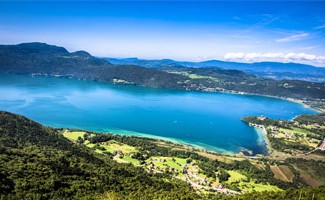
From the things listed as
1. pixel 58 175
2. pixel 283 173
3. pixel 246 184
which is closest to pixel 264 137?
pixel 283 173

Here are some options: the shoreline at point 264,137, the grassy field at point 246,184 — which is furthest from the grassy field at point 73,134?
the shoreline at point 264,137

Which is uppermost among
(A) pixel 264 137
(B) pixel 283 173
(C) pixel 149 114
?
(C) pixel 149 114

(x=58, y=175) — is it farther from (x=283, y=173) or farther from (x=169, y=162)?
(x=283, y=173)

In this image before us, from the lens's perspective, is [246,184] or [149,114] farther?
[149,114]

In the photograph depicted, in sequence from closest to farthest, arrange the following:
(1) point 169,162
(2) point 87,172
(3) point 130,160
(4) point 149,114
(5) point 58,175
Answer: (5) point 58,175, (2) point 87,172, (1) point 169,162, (3) point 130,160, (4) point 149,114

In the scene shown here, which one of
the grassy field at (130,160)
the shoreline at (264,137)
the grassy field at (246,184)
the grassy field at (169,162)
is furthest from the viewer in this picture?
the shoreline at (264,137)

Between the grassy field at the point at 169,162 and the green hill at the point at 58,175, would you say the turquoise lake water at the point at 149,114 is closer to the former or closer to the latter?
the grassy field at the point at 169,162

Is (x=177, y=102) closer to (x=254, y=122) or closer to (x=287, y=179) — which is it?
(x=254, y=122)

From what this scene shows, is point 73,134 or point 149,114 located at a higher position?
point 73,134
